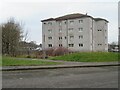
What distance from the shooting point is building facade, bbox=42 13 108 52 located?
60406mm

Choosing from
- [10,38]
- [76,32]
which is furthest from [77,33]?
[10,38]

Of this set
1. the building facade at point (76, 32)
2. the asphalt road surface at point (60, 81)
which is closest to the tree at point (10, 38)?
the building facade at point (76, 32)

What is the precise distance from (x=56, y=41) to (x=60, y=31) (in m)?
3.26

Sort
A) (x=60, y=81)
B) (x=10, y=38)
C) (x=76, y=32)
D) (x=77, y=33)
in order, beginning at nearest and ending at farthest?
(x=60, y=81), (x=10, y=38), (x=77, y=33), (x=76, y=32)

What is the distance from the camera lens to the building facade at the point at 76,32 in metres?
60.4

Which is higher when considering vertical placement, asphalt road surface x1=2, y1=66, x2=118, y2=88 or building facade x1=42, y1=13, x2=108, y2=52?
building facade x1=42, y1=13, x2=108, y2=52

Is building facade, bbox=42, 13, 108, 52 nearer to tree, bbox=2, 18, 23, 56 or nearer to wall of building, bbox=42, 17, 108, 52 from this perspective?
wall of building, bbox=42, 17, 108, 52

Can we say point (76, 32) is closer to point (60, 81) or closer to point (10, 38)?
point (10, 38)

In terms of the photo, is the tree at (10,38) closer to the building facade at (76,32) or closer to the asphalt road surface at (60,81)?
the building facade at (76,32)

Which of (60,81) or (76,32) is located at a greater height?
(76,32)

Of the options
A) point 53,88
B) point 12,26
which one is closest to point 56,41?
point 12,26

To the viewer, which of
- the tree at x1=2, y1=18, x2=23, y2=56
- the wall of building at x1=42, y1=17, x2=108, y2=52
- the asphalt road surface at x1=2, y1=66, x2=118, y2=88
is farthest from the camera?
the wall of building at x1=42, y1=17, x2=108, y2=52

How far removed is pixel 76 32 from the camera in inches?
2436

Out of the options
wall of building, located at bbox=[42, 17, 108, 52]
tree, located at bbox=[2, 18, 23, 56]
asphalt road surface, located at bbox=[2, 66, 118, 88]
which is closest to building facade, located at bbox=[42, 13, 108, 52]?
wall of building, located at bbox=[42, 17, 108, 52]
